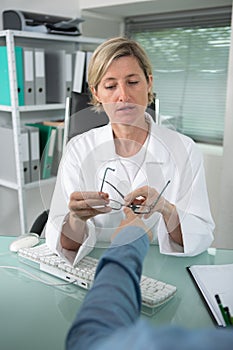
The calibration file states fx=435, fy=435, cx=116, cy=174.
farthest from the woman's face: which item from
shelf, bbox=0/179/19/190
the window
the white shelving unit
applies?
the window

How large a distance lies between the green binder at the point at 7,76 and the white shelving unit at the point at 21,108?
1.3 inches

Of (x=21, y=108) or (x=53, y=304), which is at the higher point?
(x=21, y=108)

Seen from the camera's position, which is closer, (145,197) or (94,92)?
(145,197)

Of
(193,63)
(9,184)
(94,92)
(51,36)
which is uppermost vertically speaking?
(51,36)

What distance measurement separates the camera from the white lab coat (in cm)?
100

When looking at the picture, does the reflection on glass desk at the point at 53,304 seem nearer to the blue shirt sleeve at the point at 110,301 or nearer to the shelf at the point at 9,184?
the blue shirt sleeve at the point at 110,301

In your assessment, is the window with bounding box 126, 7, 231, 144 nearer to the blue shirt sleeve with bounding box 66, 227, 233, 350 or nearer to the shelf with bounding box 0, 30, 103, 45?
the shelf with bounding box 0, 30, 103, 45

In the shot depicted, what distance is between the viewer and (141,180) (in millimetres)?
1000

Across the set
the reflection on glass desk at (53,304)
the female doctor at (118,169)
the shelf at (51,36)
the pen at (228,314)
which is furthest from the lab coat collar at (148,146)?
the shelf at (51,36)

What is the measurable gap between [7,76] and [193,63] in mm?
1173

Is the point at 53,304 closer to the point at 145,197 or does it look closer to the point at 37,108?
the point at 145,197

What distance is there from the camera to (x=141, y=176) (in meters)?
1.01

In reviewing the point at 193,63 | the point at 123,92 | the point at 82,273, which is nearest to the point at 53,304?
the point at 82,273

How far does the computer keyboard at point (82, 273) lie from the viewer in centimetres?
91
